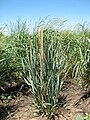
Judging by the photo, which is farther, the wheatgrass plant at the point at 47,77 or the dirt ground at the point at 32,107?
the dirt ground at the point at 32,107

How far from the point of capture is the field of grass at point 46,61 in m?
2.82

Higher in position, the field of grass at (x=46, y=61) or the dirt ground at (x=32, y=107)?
the field of grass at (x=46, y=61)

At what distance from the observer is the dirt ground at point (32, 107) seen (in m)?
2.90

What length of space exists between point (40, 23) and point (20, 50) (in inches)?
23.4

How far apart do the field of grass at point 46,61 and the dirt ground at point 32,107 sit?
14 centimetres

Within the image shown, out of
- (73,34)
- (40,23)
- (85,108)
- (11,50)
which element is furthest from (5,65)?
(73,34)

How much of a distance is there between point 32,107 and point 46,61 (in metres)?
0.68

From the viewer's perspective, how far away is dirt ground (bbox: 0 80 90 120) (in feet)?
9.53

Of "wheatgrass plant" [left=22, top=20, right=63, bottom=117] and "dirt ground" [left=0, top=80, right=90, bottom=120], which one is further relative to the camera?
"dirt ground" [left=0, top=80, right=90, bottom=120]

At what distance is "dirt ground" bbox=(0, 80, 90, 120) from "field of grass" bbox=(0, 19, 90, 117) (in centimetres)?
14

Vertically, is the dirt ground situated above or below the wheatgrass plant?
below

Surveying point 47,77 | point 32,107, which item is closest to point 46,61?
point 47,77

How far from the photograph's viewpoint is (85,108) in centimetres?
300

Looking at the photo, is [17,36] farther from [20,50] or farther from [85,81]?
[85,81]
